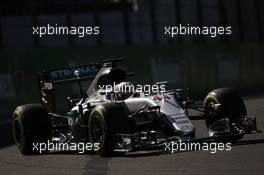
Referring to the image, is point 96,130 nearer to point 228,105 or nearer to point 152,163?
point 152,163

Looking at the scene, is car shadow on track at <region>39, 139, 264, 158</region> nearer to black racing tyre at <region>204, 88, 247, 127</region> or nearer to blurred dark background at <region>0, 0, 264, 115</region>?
black racing tyre at <region>204, 88, 247, 127</region>

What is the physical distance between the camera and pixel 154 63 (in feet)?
98.8

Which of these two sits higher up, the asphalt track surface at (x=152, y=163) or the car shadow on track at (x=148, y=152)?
the asphalt track surface at (x=152, y=163)

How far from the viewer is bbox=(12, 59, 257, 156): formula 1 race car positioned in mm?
10898

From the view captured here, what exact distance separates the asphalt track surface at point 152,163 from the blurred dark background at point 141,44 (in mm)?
13258

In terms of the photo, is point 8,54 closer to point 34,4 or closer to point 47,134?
point 34,4

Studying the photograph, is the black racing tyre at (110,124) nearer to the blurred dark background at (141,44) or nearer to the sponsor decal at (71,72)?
the sponsor decal at (71,72)

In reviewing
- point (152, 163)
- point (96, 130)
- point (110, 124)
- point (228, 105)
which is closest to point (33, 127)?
point (96, 130)

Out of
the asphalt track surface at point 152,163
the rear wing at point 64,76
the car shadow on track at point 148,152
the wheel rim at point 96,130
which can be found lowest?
the car shadow on track at point 148,152

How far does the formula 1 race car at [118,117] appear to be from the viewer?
35.8ft

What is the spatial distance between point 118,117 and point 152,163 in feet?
3.58

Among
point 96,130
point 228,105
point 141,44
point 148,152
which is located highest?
point 141,44

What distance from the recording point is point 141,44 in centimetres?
3022

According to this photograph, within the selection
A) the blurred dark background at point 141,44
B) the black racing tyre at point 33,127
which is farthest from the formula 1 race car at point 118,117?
the blurred dark background at point 141,44
